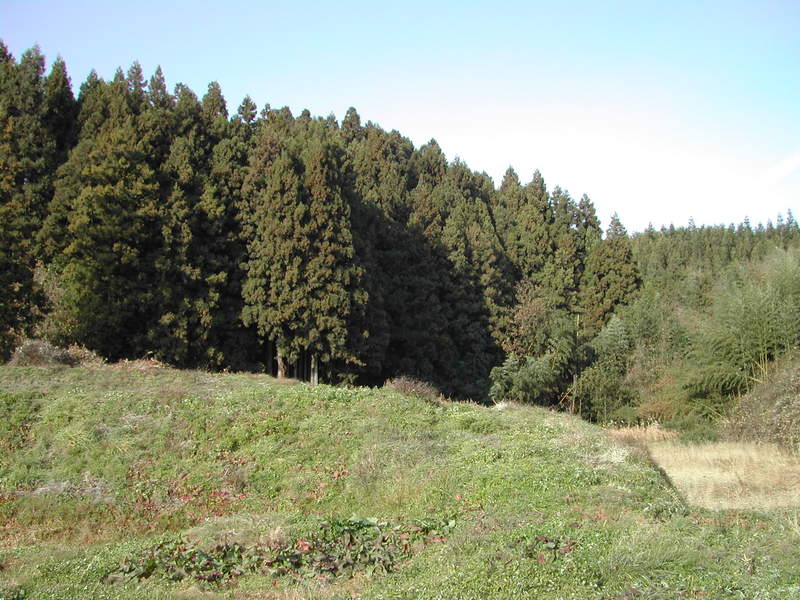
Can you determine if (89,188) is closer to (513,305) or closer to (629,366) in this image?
(513,305)

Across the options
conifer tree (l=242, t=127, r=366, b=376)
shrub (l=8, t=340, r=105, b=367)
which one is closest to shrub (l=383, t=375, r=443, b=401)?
conifer tree (l=242, t=127, r=366, b=376)

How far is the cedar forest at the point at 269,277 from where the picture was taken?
952 inches

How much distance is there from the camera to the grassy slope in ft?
22.7

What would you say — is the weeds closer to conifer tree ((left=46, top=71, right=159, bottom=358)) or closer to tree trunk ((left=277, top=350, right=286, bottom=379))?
conifer tree ((left=46, top=71, right=159, bottom=358))

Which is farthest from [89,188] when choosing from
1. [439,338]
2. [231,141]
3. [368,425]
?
[439,338]

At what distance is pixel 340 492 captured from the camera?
11.9 m

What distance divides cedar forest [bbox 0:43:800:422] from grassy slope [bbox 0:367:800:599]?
7246mm

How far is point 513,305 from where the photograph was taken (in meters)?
40.3

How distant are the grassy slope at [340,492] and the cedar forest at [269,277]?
23.8ft

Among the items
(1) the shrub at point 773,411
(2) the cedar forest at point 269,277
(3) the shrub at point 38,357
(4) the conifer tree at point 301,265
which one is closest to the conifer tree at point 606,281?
(2) the cedar forest at point 269,277

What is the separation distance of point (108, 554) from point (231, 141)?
76.0ft

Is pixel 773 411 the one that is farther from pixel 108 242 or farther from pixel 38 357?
pixel 108 242

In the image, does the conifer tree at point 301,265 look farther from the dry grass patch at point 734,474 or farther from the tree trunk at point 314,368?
the dry grass patch at point 734,474

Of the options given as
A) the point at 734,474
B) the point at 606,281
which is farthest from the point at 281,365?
the point at 606,281
